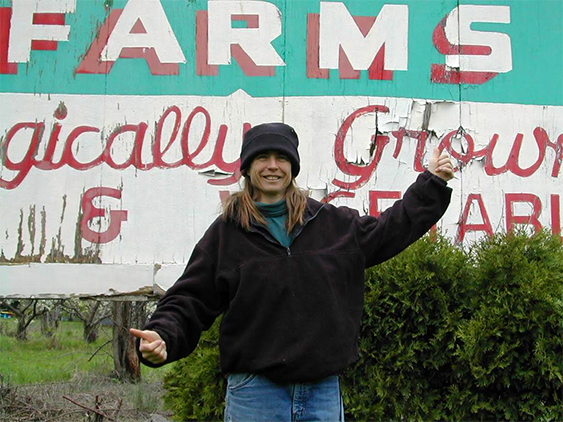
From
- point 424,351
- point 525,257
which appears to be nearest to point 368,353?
point 424,351

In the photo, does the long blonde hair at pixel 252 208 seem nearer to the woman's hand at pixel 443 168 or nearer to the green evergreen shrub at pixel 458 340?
the woman's hand at pixel 443 168

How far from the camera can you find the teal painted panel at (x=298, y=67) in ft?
14.2

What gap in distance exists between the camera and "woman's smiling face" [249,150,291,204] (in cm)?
247

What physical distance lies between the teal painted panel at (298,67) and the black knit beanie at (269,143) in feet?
5.98

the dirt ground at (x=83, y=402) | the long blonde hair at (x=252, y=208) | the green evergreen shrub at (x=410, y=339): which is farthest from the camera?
the dirt ground at (x=83, y=402)

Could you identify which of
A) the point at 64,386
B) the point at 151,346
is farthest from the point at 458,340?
the point at 64,386

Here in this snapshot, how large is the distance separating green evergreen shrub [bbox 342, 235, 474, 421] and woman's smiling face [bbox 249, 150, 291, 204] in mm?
1153

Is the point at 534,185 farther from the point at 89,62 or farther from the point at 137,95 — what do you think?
the point at 89,62

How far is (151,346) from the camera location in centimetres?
214

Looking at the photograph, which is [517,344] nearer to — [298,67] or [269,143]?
[269,143]

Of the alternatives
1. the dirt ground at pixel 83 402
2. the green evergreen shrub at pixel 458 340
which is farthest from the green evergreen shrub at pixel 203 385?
the dirt ground at pixel 83 402

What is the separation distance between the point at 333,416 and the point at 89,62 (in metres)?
3.05

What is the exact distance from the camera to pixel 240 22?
4379 millimetres

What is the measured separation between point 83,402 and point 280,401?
4.00m
